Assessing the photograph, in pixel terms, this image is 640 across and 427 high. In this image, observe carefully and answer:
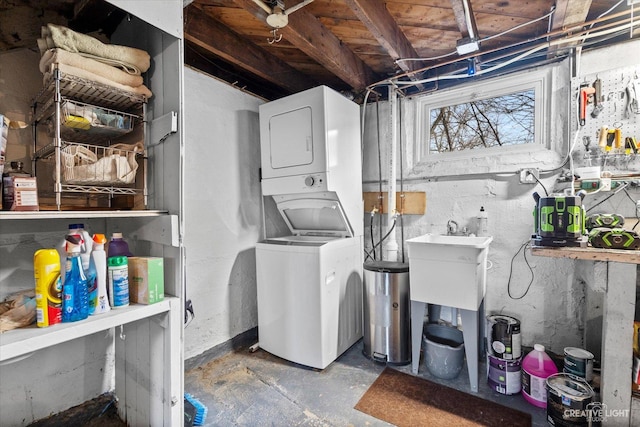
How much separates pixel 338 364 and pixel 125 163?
1.81 metres

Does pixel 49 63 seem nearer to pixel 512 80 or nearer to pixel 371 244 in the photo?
pixel 371 244

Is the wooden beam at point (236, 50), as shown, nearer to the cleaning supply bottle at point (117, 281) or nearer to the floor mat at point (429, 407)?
the cleaning supply bottle at point (117, 281)

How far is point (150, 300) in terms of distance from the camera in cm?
118

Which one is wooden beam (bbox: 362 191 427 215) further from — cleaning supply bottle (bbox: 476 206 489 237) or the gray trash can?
the gray trash can

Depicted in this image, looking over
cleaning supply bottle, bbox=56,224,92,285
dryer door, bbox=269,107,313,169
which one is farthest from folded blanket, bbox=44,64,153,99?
dryer door, bbox=269,107,313,169

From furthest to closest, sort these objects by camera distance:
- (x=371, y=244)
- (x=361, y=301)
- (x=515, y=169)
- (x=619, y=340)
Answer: (x=371, y=244), (x=361, y=301), (x=515, y=169), (x=619, y=340)

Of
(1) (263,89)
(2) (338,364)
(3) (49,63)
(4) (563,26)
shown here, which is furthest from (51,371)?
(4) (563,26)

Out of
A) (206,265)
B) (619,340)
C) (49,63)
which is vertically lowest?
(619,340)

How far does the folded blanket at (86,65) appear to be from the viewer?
3.50 ft

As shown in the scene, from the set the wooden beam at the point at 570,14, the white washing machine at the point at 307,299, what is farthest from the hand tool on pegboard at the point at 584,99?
the white washing machine at the point at 307,299

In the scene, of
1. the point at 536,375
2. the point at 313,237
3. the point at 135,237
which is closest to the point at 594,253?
the point at 536,375

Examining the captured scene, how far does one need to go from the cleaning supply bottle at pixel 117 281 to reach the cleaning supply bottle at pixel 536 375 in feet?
6.99

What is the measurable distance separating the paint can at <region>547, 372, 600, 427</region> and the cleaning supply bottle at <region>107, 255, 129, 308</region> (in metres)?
2.05

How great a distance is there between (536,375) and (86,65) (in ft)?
8.67
